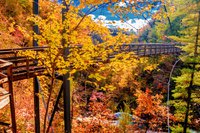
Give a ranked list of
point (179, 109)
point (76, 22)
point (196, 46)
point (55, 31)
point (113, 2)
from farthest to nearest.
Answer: point (179, 109)
point (196, 46)
point (76, 22)
point (55, 31)
point (113, 2)

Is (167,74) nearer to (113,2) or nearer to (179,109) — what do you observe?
(179,109)

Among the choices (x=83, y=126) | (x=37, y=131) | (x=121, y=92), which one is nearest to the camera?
(x=37, y=131)

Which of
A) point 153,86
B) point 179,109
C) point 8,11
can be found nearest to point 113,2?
point 179,109

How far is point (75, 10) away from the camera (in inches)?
237

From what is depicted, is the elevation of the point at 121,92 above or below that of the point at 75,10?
below

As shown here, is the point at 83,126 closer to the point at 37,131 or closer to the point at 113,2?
the point at 37,131

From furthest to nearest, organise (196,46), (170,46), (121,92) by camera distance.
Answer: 1. (170,46)
2. (121,92)
3. (196,46)

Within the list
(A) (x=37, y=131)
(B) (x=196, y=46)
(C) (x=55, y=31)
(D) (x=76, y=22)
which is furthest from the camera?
(B) (x=196, y=46)

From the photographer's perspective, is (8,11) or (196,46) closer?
(196,46)

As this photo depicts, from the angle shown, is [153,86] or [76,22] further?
[153,86]

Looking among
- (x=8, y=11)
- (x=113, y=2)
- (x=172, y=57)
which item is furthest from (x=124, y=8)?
(x=172, y=57)

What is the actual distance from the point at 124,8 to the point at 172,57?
25080mm

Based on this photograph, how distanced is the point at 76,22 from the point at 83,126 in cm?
966

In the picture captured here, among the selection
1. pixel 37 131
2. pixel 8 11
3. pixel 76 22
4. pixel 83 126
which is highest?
pixel 8 11
